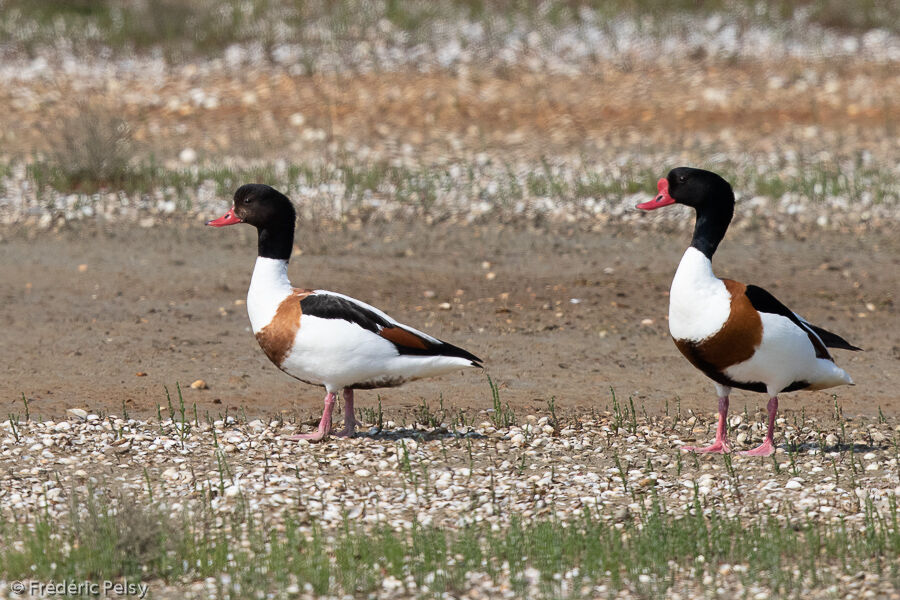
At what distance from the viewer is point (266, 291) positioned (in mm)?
7555

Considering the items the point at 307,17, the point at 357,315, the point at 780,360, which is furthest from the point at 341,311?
the point at 307,17

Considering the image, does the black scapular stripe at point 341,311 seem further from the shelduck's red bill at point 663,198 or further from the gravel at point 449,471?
the shelduck's red bill at point 663,198

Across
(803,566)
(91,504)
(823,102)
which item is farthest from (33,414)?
(823,102)

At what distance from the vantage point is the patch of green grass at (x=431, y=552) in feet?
18.7

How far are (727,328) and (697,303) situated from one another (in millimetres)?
215

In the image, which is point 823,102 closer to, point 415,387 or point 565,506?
point 415,387

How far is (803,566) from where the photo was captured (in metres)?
5.83

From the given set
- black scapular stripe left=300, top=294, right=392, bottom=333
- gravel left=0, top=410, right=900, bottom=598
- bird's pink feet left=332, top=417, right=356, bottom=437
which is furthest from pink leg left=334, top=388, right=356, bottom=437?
black scapular stripe left=300, top=294, right=392, bottom=333

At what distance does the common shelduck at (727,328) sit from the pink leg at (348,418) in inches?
78.0

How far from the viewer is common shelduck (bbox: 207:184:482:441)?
23.7ft

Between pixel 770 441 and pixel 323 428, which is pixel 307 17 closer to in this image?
pixel 323 428

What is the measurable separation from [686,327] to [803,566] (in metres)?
1.73

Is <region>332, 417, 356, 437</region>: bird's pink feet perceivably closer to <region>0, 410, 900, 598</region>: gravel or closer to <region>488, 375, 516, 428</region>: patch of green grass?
<region>0, 410, 900, 598</region>: gravel

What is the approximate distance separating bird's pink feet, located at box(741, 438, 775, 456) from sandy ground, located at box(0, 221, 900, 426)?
1.27 m
